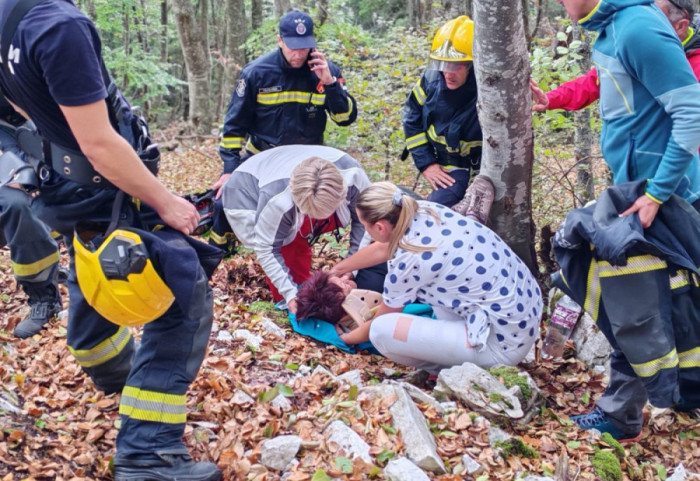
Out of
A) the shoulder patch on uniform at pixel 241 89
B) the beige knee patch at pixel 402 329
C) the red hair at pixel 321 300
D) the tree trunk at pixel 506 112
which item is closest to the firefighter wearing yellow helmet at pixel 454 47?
the tree trunk at pixel 506 112

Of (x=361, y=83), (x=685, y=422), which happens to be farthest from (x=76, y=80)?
(x=361, y=83)

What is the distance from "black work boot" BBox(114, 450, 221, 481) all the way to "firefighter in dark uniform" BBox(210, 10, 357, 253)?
3162mm

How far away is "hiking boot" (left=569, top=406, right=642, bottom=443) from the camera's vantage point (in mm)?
3812

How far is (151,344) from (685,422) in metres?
3.36

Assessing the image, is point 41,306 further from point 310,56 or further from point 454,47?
point 454,47

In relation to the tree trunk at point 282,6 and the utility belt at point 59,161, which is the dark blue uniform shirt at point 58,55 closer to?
the utility belt at point 59,161

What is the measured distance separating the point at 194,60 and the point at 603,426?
443 inches

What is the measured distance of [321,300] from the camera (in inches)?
186

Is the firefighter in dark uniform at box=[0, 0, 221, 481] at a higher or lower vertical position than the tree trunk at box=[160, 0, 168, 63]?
higher

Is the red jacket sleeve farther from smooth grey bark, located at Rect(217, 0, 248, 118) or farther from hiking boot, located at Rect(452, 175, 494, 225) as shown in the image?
smooth grey bark, located at Rect(217, 0, 248, 118)

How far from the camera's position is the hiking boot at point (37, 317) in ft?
14.5

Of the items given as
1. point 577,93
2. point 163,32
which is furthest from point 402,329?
point 163,32

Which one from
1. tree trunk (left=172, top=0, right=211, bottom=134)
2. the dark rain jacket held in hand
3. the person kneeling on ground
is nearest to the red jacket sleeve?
the person kneeling on ground

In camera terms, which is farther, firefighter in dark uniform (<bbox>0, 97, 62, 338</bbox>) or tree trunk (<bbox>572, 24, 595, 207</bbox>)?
tree trunk (<bbox>572, 24, 595, 207</bbox>)
